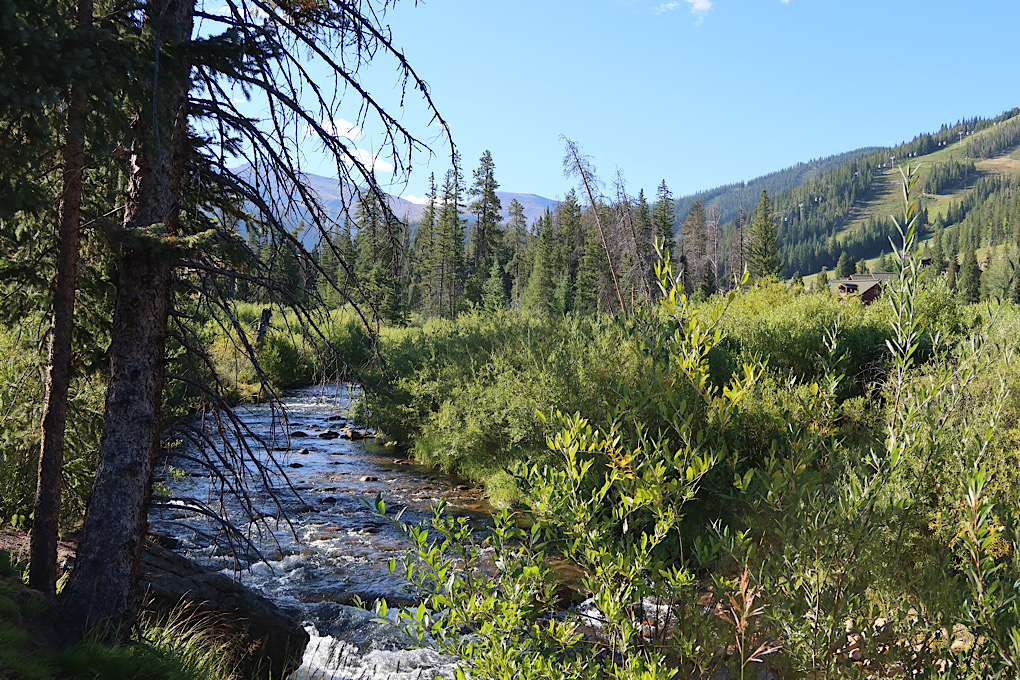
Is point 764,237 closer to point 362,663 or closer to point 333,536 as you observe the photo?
point 333,536

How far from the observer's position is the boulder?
6.08 metres

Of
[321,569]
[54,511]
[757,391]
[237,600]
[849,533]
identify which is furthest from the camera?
[757,391]

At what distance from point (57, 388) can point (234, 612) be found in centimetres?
291

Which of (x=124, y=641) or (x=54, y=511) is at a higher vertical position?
(x=54, y=511)

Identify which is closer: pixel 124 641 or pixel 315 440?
pixel 124 641

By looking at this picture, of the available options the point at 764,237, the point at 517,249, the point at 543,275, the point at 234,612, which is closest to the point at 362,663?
the point at 234,612

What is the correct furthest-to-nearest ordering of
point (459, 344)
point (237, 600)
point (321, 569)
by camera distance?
1. point (459, 344)
2. point (321, 569)
3. point (237, 600)

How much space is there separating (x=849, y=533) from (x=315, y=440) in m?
17.8

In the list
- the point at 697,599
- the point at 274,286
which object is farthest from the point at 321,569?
the point at 697,599

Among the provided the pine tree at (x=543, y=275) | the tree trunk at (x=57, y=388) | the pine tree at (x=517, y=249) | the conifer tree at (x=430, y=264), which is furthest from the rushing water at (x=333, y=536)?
the pine tree at (x=517, y=249)

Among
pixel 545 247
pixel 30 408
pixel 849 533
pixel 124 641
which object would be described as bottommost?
pixel 124 641

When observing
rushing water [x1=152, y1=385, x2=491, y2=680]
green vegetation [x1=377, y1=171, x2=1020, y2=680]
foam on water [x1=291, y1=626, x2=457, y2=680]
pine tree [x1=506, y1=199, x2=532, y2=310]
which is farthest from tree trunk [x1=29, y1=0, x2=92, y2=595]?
pine tree [x1=506, y1=199, x2=532, y2=310]

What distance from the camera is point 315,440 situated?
1920 cm

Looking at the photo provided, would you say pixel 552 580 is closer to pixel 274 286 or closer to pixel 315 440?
pixel 274 286
